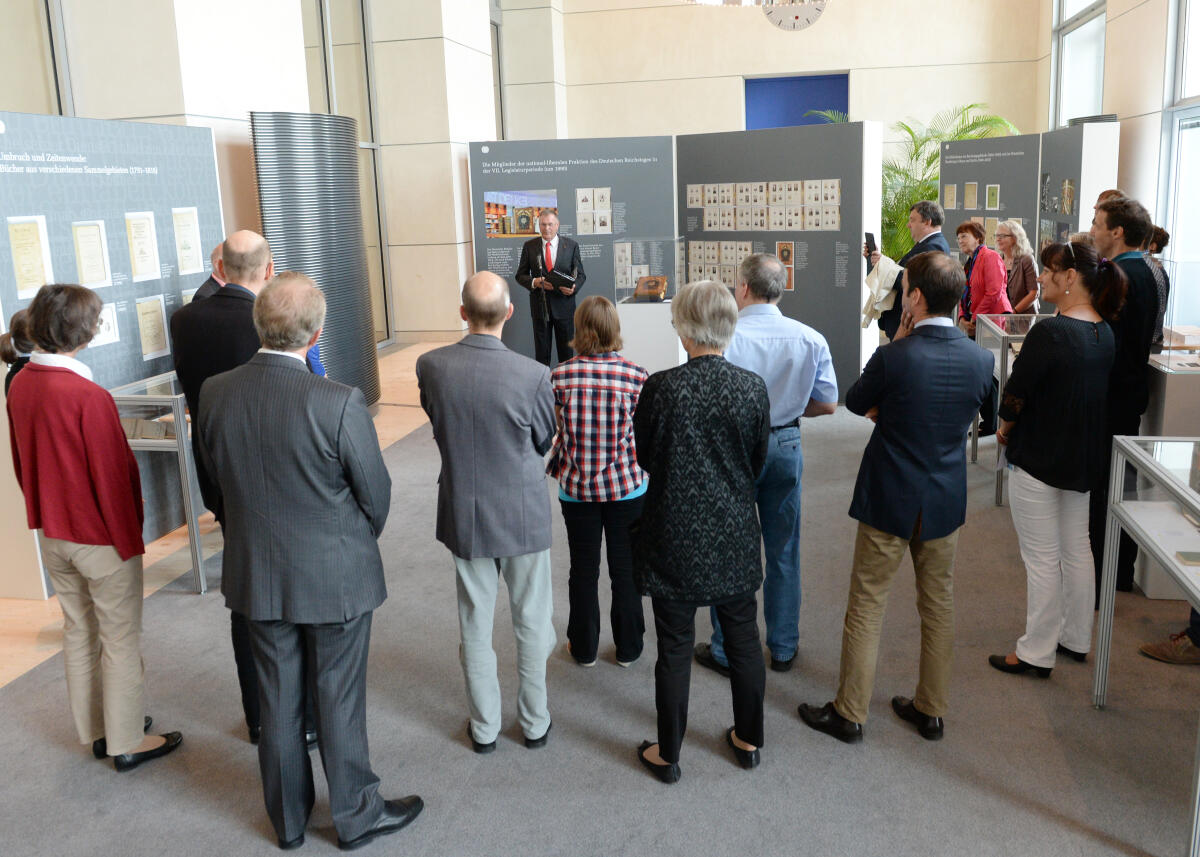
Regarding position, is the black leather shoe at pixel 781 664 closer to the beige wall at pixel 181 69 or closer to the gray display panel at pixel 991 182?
the beige wall at pixel 181 69

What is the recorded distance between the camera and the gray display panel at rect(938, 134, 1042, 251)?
31.8 ft

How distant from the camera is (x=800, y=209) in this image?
27.1 ft

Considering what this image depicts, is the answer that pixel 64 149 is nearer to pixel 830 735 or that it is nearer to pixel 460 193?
pixel 830 735

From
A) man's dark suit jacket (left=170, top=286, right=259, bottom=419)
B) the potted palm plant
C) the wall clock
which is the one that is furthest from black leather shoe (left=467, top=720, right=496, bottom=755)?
the wall clock

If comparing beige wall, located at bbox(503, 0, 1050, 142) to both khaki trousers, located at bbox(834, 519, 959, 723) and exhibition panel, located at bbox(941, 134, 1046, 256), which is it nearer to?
exhibition panel, located at bbox(941, 134, 1046, 256)

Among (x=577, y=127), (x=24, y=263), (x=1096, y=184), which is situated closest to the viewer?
(x=24, y=263)

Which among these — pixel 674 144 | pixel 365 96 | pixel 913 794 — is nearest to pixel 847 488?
pixel 913 794

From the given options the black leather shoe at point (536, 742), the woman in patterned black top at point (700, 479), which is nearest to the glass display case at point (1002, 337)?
the woman in patterned black top at point (700, 479)

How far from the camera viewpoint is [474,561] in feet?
10.1

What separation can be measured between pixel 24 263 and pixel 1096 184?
8110mm

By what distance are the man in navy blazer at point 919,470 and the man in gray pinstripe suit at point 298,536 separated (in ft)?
4.88

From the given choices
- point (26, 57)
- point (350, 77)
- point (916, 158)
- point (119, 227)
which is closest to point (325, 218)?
point (26, 57)

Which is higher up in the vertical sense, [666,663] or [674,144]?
[674,144]

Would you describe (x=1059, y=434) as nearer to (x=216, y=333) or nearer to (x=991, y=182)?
(x=216, y=333)
